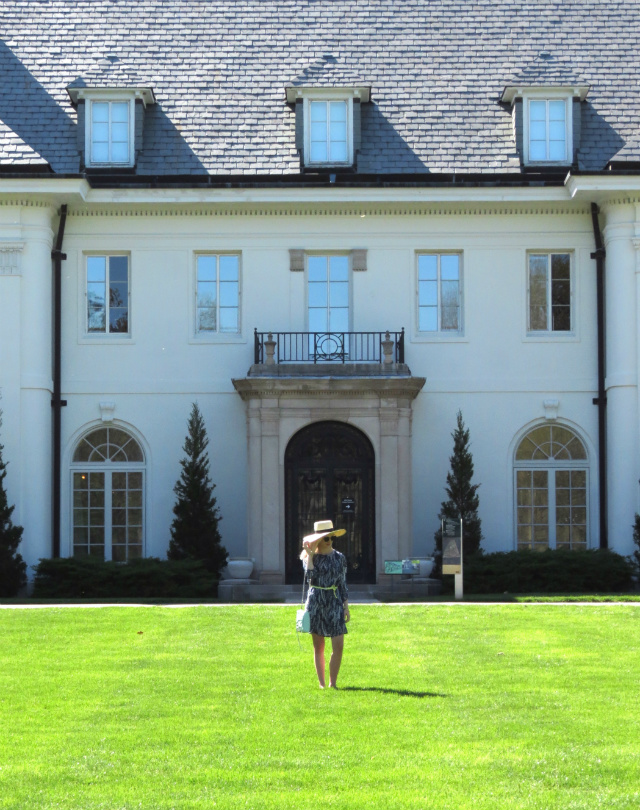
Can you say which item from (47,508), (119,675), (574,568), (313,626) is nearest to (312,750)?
(313,626)

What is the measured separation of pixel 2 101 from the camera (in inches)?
1131

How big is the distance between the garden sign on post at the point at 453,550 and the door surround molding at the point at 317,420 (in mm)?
1934

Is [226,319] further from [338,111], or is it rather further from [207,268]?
[338,111]

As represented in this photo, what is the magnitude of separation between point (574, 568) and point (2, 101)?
14576 millimetres

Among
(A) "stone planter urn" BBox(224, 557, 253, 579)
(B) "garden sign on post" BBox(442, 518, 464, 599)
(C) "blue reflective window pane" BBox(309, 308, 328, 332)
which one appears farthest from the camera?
(C) "blue reflective window pane" BBox(309, 308, 328, 332)

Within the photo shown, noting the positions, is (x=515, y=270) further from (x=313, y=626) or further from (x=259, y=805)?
(x=259, y=805)

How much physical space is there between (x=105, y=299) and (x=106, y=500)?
13.0 feet

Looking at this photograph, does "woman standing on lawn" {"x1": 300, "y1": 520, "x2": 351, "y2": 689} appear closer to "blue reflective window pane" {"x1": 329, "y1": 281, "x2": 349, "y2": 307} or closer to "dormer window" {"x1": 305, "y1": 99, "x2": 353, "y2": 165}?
"blue reflective window pane" {"x1": 329, "y1": 281, "x2": 349, "y2": 307}

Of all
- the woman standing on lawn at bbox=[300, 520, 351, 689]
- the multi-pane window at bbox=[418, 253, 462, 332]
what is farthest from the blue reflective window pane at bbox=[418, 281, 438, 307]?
the woman standing on lawn at bbox=[300, 520, 351, 689]

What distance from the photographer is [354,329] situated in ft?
91.5

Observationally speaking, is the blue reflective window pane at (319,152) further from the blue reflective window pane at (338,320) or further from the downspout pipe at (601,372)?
the downspout pipe at (601,372)

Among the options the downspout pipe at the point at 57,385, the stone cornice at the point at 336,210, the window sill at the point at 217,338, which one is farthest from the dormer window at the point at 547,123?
the downspout pipe at the point at 57,385

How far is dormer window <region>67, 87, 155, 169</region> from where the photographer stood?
2819 cm

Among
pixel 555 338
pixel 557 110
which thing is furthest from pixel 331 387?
pixel 557 110
